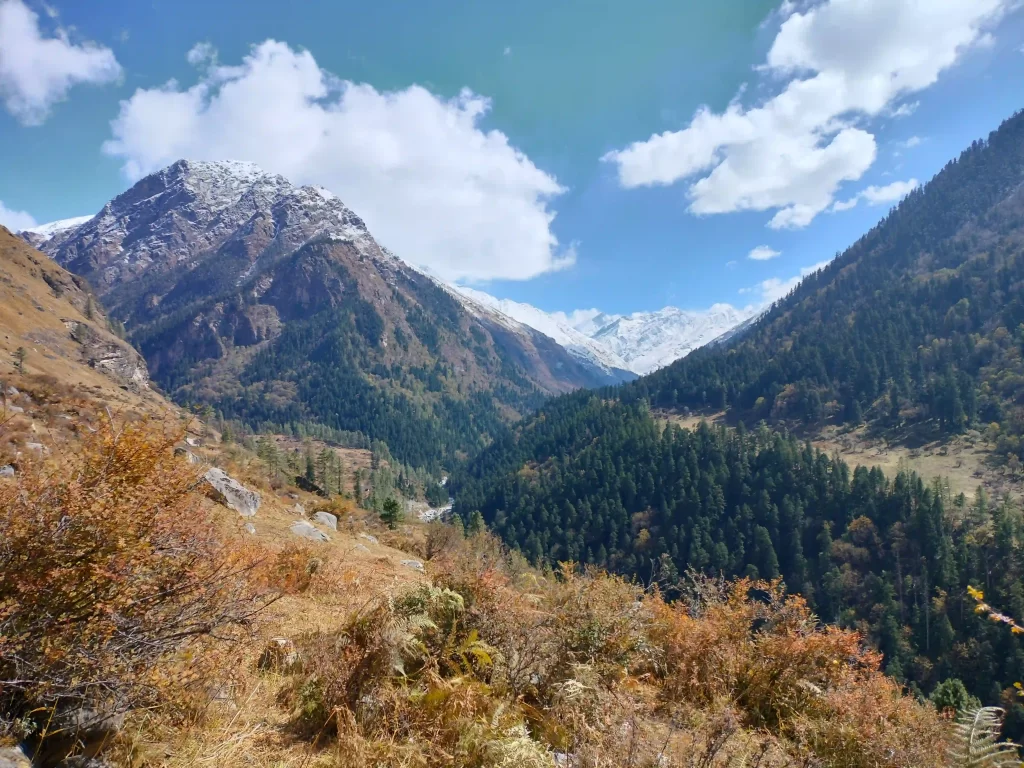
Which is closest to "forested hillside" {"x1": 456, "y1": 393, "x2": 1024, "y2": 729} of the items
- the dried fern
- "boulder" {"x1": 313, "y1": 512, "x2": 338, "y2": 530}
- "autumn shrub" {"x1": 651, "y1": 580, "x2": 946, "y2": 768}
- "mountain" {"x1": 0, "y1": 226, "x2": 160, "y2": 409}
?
"boulder" {"x1": 313, "y1": 512, "x2": 338, "y2": 530}

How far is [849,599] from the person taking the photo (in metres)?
83.8

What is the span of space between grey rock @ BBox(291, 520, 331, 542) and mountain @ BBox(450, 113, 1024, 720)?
18765 millimetres

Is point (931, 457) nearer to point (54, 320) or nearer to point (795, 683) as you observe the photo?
point (795, 683)

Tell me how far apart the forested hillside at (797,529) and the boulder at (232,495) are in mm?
41857

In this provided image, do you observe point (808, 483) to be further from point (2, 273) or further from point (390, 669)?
point (2, 273)

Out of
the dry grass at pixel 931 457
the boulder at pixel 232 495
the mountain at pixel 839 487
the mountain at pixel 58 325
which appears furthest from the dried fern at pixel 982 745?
the dry grass at pixel 931 457

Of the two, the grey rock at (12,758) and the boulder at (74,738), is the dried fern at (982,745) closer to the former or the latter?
the boulder at (74,738)

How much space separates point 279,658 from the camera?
5344mm

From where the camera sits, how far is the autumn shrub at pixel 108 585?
9.62 feet

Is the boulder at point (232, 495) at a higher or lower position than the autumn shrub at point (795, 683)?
higher

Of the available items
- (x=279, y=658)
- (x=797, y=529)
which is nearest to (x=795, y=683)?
(x=279, y=658)

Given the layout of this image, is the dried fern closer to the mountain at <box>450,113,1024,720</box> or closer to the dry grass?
the mountain at <box>450,113,1024,720</box>

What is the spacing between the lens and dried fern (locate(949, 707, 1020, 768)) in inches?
140

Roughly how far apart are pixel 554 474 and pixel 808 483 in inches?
2654
